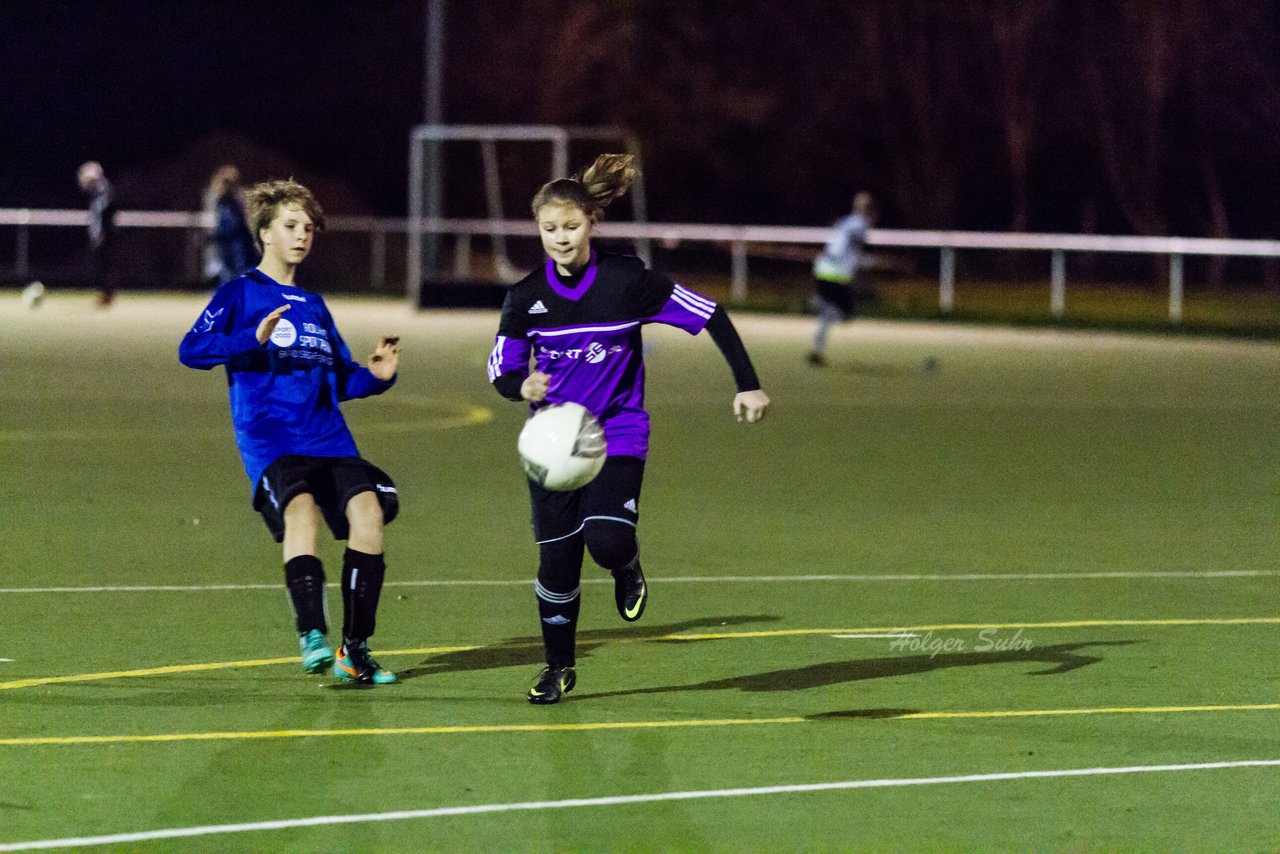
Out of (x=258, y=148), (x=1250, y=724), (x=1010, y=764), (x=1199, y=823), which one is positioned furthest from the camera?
(x=258, y=148)

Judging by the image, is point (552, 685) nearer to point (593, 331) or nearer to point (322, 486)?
point (322, 486)

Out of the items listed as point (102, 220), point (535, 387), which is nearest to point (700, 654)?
point (535, 387)

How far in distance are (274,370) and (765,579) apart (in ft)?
10.7

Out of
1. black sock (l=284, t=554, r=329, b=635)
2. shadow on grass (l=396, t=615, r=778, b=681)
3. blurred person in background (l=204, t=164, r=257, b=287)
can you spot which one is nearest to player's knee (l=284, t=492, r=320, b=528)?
black sock (l=284, t=554, r=329, b=635)

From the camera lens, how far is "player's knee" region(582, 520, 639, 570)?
7617 mm

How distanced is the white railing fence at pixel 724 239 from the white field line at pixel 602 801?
81.3 feet

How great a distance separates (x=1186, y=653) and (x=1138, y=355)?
18.5 meters

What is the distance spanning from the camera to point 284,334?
7.76 meters

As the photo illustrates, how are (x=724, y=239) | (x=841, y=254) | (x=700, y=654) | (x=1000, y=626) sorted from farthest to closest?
(x=724, y=239)
(x=841, y=254)
(x=1000, y=626)
(x=700, y=654)

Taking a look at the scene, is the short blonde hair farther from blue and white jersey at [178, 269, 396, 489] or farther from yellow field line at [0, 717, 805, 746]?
yellow field line at [0, 717, 805, 746]

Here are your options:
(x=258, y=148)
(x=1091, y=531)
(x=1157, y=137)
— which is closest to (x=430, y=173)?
(x=258, y=148)

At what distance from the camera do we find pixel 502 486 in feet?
45.3

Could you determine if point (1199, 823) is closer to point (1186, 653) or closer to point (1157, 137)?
point (1186, 653)

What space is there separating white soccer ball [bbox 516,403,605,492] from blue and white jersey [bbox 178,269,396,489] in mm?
743
